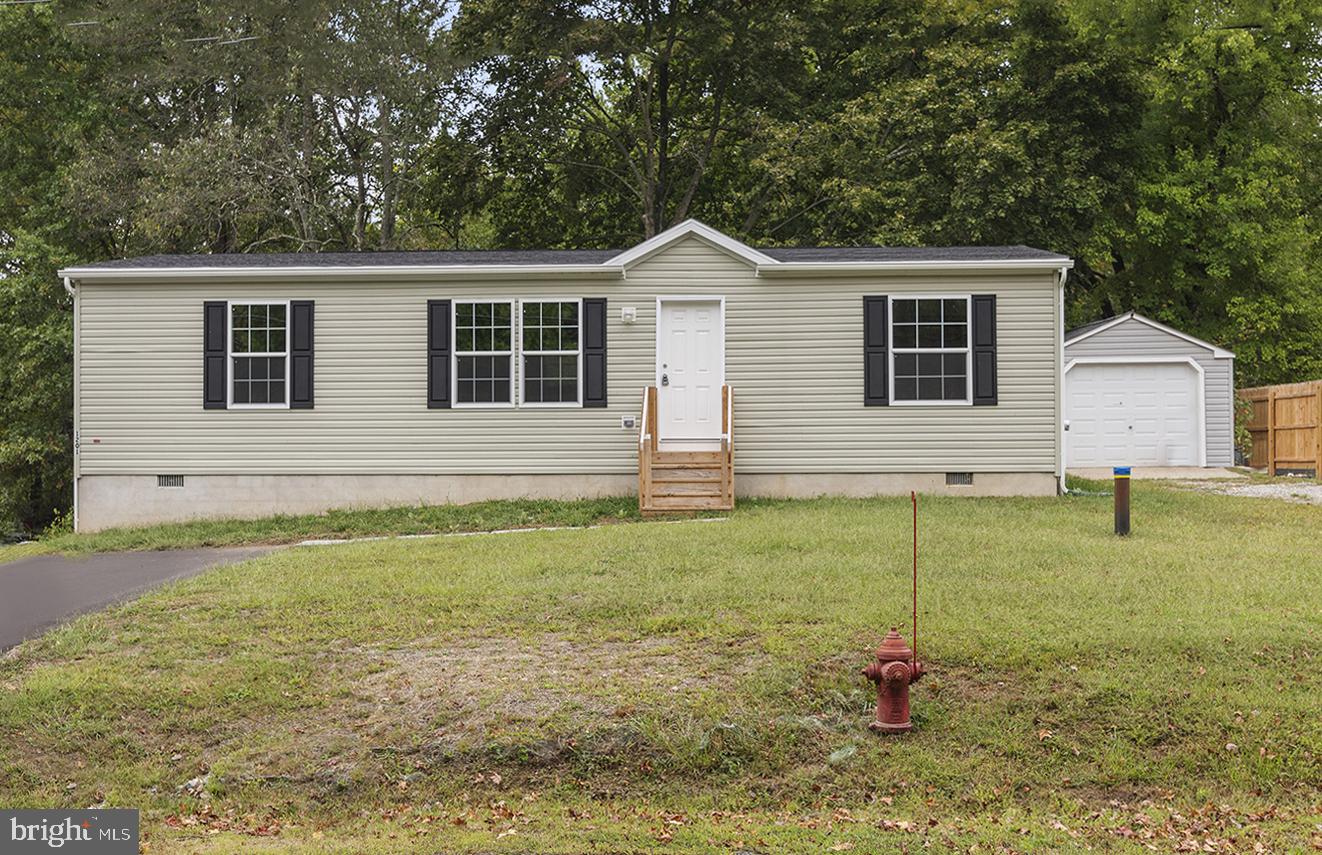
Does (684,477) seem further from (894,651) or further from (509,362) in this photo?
(894,651)

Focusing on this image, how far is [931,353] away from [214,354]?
8924mm

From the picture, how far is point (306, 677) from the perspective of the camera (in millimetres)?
7988

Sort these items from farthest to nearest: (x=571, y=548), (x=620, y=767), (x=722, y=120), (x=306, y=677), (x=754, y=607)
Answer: (x=722, y=120), (x=571, y=548), (x=754, y=607), (x=306, y=677), (x=620, y=767)

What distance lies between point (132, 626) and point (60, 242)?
1966cm

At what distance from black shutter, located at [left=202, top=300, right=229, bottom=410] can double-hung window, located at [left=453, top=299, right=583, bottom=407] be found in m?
2.90

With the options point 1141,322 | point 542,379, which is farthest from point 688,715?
point 1141,322

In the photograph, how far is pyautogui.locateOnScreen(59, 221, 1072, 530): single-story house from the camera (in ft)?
53.8

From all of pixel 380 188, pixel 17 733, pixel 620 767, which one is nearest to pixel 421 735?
pixel 620 767

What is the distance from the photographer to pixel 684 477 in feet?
51.1

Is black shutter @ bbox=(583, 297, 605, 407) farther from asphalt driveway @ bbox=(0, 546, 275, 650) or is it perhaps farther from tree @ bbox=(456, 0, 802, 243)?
tree @ bbox=(456, 0, 802, 243)

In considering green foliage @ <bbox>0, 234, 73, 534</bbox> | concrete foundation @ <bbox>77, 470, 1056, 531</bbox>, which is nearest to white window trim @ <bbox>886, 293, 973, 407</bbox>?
concrete foundation @ <bbox>77, 470, 1056, 531</bbox>

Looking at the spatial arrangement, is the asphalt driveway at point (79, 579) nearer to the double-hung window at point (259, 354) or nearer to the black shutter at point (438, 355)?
the double-hung window at point (259, 354)

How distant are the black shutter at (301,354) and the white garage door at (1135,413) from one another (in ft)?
44.9

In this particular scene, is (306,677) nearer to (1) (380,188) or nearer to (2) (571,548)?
(2) (571,548)
